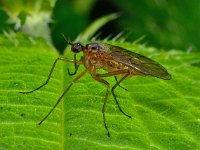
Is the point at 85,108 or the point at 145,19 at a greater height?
the point at 145,19

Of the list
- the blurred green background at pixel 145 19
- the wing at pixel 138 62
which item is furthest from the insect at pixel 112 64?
the blurred green background at pixel 145 19

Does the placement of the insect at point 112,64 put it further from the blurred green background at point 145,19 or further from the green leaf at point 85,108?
the blurred green background at point 145,19

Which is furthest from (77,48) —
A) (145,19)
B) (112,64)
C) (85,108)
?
(145,19)

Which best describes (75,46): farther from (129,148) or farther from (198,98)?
(129,148)

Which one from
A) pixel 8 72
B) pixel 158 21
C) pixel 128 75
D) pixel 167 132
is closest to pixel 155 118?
pixel 167 132

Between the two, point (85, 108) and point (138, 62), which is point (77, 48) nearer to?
point (138, 62)

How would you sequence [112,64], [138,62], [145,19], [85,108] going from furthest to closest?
[145,19] < [112,64] < [138,62] < [85,108]
